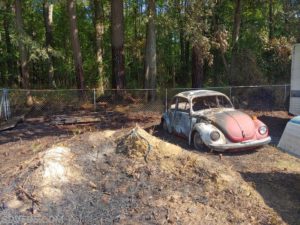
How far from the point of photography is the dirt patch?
466 centimetres

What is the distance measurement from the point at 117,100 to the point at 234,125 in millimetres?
8196

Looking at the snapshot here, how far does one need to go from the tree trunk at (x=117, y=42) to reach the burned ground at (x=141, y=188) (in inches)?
358

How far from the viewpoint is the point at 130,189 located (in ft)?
17.0

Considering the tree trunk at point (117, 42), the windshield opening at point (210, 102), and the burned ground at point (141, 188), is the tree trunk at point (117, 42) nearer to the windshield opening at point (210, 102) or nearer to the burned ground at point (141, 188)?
the windshield opening at point (210, 102)

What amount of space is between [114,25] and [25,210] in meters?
11.7

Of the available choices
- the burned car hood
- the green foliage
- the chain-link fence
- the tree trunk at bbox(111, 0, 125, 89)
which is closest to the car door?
the burned car hood

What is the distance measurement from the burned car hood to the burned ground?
867mm

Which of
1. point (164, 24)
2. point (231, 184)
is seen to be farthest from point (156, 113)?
point (231, 184)

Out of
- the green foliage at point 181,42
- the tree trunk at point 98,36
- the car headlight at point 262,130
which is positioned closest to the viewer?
the car headlight at point 262,130

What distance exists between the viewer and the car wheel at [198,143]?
8.04m

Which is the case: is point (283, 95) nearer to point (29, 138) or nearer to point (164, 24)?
point (164, 24)

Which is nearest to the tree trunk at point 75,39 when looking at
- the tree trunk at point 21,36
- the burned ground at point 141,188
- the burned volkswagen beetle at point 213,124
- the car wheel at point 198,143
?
the tree trunk at point 21,36

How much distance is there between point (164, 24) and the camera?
14047 millimetres

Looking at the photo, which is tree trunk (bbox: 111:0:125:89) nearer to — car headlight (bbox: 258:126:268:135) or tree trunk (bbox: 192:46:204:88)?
tree trunk (bbox: 192:46:204:88)
